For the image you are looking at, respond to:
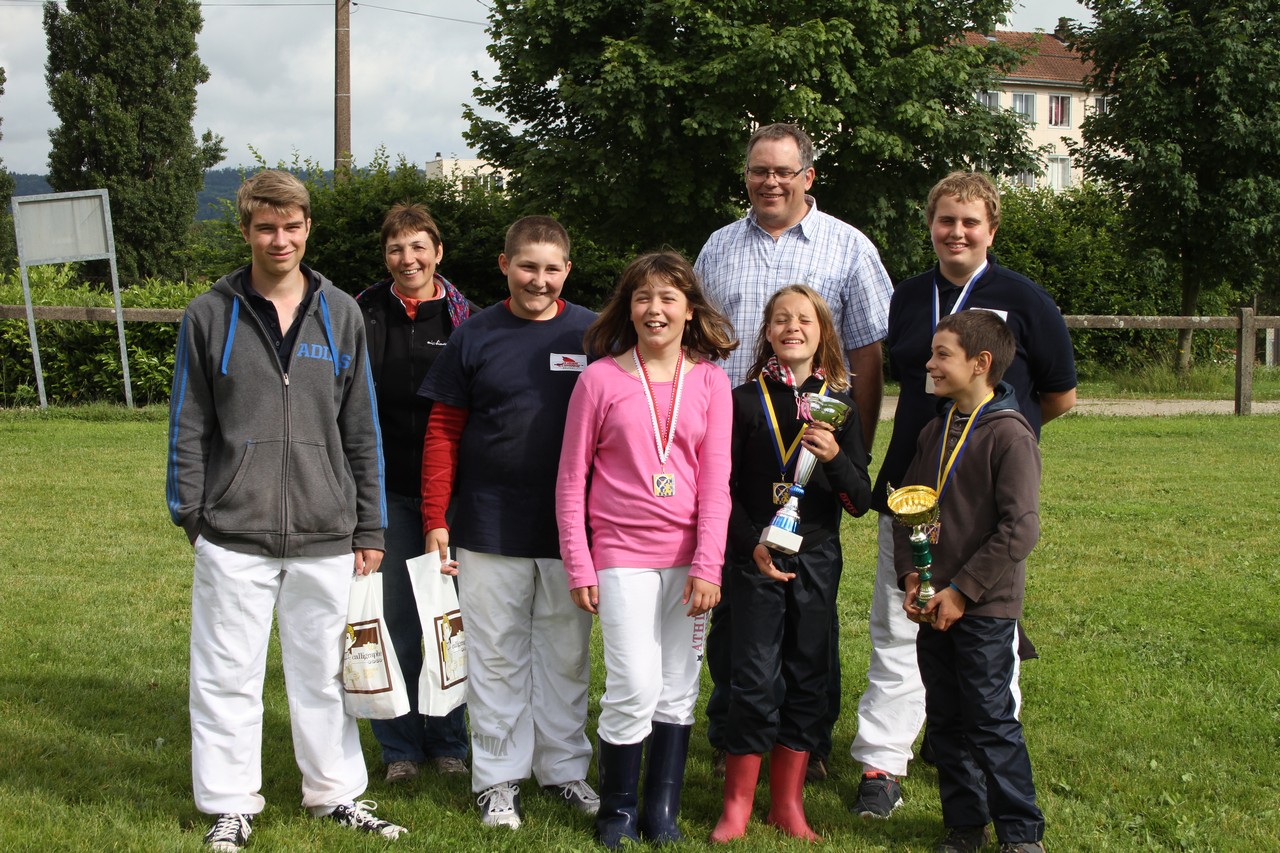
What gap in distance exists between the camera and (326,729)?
378 cm

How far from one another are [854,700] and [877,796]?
113 centimetres

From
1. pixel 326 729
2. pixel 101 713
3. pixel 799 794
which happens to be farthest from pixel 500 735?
pixel 101 713

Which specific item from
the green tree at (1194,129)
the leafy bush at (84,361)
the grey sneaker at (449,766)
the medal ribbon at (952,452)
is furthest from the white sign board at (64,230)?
the green tree at (1194,129)

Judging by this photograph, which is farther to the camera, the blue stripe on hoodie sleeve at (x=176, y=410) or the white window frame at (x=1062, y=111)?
the white window frame at (x=1062, y=111)

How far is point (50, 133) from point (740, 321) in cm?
4257

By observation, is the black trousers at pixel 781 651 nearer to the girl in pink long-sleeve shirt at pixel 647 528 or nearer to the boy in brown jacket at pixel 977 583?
the girl in pink long-sleeve shirt at pixel 647 528

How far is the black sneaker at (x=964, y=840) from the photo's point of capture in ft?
11.9

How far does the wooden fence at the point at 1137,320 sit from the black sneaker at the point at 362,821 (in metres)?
12.2

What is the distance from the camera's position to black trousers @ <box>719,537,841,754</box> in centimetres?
372

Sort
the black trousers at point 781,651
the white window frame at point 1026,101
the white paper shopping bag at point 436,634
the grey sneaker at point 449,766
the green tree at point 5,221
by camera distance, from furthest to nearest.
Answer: the white window frame at point 1026,101
the green tree at point 5,221
the grey sneaker at point 449,766
the white paper shopping bag at point 436,634
the black trousers at point 781,651

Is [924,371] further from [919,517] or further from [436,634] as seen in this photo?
[436,634]

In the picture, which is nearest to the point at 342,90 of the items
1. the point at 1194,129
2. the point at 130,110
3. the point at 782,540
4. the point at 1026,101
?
the point at 1194,129

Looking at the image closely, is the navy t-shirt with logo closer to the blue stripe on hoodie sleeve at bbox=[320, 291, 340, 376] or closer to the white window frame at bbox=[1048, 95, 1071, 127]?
the blue stripe on hoodie sleeve at bbox=[320, 291, 340, 376]

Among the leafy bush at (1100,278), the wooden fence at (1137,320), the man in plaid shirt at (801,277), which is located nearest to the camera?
the man in plaid shirt at (801,277)
